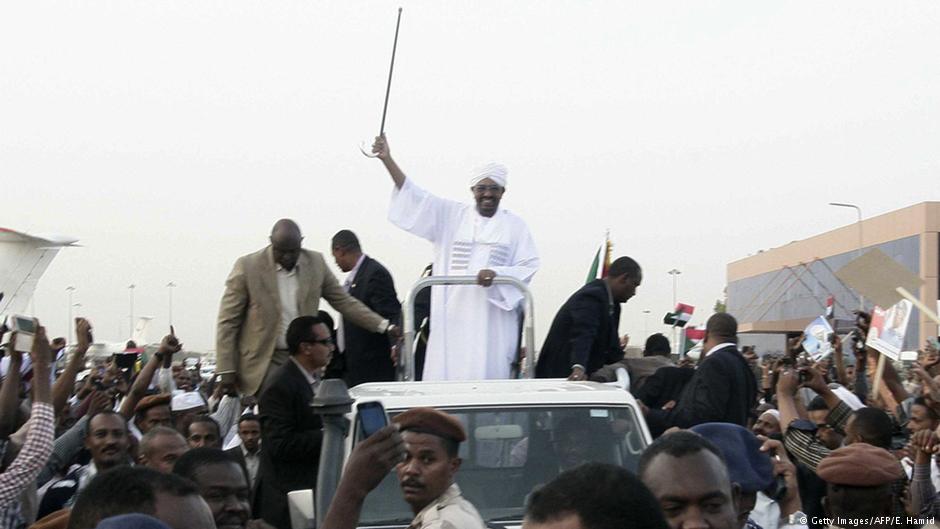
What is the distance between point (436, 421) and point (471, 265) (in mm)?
4165

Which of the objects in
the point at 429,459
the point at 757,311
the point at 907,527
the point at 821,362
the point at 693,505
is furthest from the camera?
the point at 757,311

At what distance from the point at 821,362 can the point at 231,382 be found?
505cm

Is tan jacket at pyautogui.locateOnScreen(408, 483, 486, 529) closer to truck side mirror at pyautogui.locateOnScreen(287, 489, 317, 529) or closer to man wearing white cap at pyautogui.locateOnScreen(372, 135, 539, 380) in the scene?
truck side mirror at pyautogui.locateOnScreen(287, 489, 317, 529)

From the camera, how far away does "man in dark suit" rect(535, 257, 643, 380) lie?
24.7ft

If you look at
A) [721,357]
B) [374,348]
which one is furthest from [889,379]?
[374,348]

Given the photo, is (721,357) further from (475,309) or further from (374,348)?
(374,348)

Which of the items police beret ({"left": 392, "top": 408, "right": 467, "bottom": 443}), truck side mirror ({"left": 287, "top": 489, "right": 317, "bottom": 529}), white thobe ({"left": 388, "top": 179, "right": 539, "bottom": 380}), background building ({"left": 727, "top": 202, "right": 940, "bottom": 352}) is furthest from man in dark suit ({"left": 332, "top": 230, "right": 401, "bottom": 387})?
background building ({"left": 727, "top": 202, "right": 940, "bottom": 352})

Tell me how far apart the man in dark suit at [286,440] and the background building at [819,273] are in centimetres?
3392

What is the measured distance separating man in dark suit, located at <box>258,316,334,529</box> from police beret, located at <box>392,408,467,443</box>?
6.03ft

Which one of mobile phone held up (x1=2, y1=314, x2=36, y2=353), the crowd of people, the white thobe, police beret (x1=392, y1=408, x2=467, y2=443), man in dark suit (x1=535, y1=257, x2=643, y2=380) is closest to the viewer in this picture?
the crowd of people

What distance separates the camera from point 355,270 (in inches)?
360

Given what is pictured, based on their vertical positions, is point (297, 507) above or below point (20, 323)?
below

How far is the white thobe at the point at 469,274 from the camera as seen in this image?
8.09 m

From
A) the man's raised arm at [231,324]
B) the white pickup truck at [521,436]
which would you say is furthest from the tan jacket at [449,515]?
the man's raised arm at [231,324]
